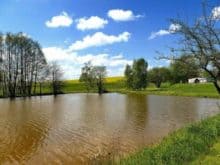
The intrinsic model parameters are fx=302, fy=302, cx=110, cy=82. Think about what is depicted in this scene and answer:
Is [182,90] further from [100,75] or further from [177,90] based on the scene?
[100,75]

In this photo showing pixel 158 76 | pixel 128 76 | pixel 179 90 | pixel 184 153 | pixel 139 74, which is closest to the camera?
pixel 184 153

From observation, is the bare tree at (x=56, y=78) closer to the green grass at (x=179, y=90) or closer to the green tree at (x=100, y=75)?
the green grass at (x=179, y=90)

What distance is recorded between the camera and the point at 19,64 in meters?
68.4

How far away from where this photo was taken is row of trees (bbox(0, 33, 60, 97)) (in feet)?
216

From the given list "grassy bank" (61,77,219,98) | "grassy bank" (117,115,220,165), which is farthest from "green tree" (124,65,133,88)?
"grassy bank" (117,115,220,165)

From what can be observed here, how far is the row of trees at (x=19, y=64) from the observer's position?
65812mm

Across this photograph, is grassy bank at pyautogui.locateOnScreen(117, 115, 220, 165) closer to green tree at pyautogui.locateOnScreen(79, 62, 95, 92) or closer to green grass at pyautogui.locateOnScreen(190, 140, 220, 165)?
green grass at pyautogui.locateOnScreen(190, 140, 220, 165)

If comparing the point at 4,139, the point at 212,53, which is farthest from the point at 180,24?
the point at 4,139

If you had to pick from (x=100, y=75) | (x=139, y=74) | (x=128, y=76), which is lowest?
(x=128, y=76)

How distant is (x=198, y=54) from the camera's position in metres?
9.12

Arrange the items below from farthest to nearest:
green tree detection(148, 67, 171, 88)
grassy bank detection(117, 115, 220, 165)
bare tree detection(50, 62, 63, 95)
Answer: green tree detection(148, 67, 171, 88), bare tree detection(50, 62, 63, 95), grassy bank detection(117, 115, 220, 165)

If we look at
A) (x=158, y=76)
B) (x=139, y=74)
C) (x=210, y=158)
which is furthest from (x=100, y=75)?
(x=210, y=158)

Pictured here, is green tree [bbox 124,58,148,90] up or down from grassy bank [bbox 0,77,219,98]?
up

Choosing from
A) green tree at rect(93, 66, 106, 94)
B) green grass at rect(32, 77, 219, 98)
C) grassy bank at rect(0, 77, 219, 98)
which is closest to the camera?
green grass at rect(32, 77, 219, 98)
